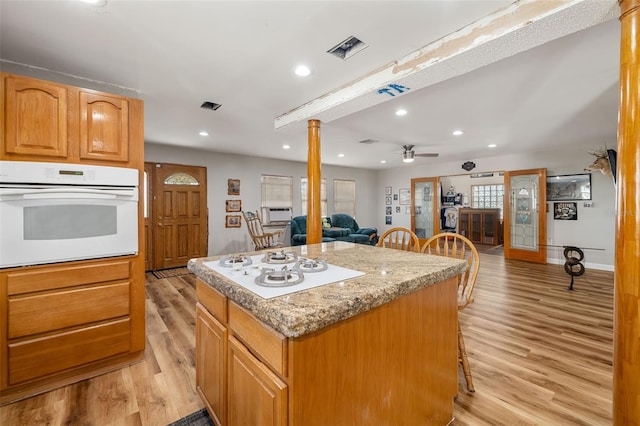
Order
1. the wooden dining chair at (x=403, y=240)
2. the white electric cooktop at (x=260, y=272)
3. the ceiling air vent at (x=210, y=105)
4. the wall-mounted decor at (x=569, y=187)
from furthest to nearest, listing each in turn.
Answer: the wall-mounted decor at (x=569, y=187) < the ceiling air vent at (x=210, y=105) < the wooden dining chair at (x=403, y=240) < the white electric cooktop at (x=260, y=272)

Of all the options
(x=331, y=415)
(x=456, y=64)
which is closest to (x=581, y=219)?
(x=456, y=64)

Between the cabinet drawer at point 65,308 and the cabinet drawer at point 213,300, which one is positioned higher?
the cabinet drawer at point 213,300

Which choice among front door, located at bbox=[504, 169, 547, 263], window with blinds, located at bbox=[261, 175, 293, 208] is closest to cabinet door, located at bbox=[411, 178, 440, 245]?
front door, located at bbox=[504, 169, 547, 263]

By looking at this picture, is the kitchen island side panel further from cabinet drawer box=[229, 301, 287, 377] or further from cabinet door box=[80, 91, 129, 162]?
cabinet door box=[80, 91, 129, 162]

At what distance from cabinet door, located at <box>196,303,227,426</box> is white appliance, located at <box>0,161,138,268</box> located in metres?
1.05

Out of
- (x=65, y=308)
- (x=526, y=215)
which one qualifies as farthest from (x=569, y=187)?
(x=65, y=308)

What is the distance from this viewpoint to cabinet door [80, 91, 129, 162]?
6.52 ft

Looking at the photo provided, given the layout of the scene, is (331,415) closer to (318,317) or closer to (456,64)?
(318,317)

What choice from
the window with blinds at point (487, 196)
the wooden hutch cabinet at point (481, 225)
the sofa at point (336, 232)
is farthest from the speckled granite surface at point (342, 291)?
the window with blinds at point (487, 196)

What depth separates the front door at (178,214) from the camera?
5.23 meters

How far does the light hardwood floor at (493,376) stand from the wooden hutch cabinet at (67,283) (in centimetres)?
18

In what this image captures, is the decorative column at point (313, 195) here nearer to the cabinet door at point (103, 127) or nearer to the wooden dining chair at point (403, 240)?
the wooden dining chair at point (403, 240)

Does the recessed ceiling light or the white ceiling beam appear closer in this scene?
the white ceiling beam

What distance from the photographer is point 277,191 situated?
6.92 metres
